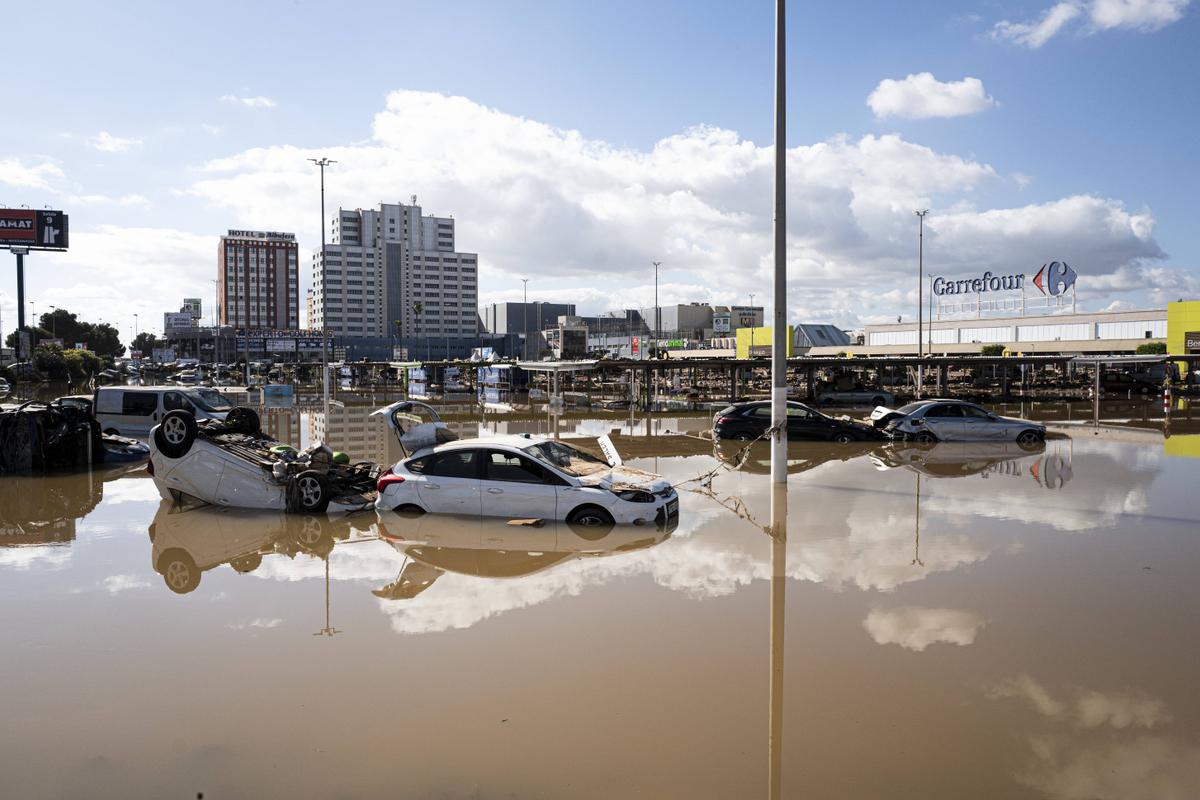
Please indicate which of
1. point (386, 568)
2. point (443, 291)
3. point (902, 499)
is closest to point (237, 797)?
point (386, 568)

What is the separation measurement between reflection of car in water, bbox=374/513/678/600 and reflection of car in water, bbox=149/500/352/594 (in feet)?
3.10

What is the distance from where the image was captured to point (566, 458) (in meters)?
12.4

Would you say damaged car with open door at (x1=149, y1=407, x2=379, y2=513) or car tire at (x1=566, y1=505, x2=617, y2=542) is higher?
damaged car with open door at (x1=149, y1=407, x2=379, y2=513)

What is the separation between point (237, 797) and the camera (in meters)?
4.60

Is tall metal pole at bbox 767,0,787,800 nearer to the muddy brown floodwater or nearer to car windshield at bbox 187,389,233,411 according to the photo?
the muddy brown floodwater

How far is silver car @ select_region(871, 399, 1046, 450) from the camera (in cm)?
2177

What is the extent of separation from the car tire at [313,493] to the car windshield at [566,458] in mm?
3344

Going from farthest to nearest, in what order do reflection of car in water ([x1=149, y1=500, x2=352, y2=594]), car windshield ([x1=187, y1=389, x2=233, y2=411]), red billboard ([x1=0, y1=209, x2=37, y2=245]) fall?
red billboard ([x1=0, y1=209, x2=37, y2=245]) → car windshield ([x1=187, y1=389, x2=233, y2=411]) → reflection of car in water ([x1=149, y1=500, x2=352, y2=594])

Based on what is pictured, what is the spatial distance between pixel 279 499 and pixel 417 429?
2.36 m

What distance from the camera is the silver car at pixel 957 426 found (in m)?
21.8

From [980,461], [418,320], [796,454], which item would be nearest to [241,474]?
[796,454]

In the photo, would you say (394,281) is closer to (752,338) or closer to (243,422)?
(752,338)

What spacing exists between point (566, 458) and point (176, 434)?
6009 millimetres

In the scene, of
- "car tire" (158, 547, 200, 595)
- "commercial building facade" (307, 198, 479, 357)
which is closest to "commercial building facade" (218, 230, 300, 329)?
"commercial building facade" (307, 198, 479, 357)
